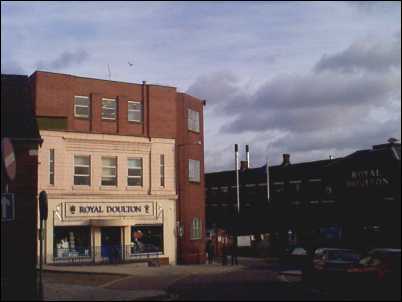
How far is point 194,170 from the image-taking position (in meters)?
42.3

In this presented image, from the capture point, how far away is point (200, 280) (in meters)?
26.4

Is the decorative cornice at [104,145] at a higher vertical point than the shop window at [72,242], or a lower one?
higher

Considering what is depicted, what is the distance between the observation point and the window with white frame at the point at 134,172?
127 ft

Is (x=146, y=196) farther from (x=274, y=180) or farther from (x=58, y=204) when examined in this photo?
(x=274, y=180)

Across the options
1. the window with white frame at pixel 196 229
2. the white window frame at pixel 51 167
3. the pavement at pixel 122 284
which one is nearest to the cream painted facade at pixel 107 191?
the white window frame at pixel 51 167

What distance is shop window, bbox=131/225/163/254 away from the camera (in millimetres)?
38000

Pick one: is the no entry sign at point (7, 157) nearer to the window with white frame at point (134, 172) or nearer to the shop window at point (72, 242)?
the shop window at point (72, 242)

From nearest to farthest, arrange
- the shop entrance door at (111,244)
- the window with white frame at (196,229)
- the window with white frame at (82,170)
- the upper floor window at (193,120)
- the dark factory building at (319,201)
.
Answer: the dark factory building at (319,201), the shop entrance door at (111,244), the window with white frame at (82,170), the window with white frame at (196,229), the upper floor window at (193,120)

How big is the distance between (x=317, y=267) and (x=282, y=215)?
38522 millimetres

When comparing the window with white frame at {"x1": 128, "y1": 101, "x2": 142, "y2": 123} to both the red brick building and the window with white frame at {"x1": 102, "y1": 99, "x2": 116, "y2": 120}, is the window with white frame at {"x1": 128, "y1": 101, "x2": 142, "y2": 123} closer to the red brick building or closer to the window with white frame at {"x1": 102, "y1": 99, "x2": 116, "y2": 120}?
the red brick building

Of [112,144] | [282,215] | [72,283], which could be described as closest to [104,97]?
[112,144]

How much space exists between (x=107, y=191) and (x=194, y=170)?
709 cm

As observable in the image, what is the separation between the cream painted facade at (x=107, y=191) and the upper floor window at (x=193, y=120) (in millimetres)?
2788

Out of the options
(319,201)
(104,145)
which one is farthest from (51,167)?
(319,201)
